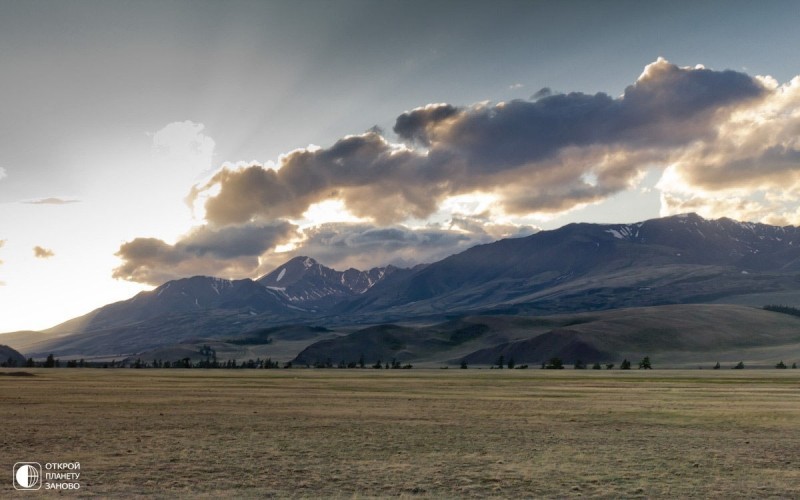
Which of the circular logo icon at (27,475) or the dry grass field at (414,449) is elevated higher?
the circular logo icon at (27,475)

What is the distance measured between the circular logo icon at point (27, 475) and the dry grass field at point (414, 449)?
49 centimetres

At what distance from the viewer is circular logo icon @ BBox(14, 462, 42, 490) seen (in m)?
21.6

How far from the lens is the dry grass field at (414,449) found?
21.7m

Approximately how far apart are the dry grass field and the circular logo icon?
49 centimetres

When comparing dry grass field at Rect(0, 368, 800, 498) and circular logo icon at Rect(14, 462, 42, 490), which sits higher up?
circular logo icon at Rect(14, 462, 42, 490)

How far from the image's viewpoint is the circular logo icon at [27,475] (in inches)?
851

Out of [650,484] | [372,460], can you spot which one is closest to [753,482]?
[650,484]

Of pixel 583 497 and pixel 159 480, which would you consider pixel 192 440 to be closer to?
pixel 159 480

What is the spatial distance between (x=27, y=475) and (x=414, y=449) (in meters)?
14.8

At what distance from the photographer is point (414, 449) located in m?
29.6

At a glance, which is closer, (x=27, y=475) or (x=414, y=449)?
(x=27, y=475)

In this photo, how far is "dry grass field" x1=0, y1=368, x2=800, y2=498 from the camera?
21688 mm

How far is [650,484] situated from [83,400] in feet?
168

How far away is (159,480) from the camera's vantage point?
22.6m
